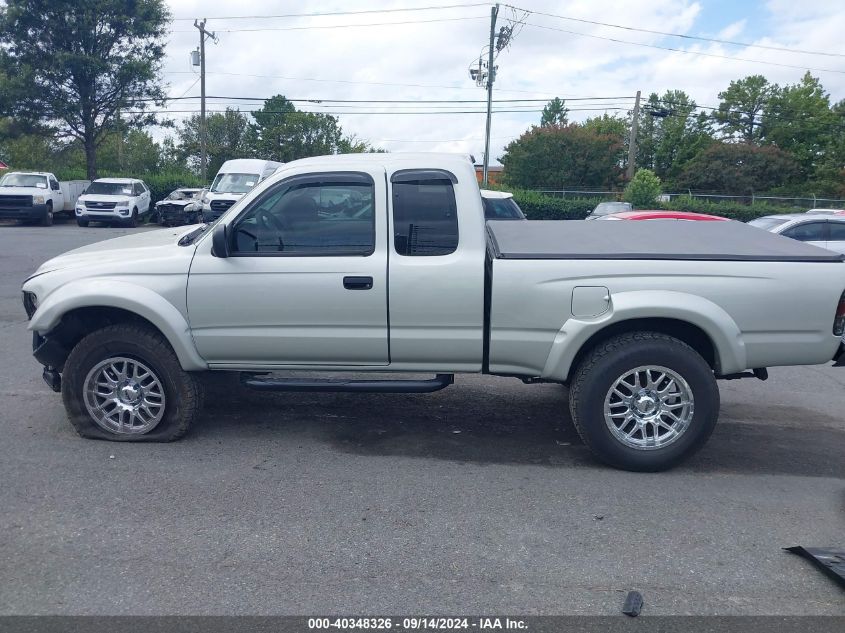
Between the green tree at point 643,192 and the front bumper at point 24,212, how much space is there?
73.3ft

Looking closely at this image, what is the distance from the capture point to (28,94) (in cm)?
3366

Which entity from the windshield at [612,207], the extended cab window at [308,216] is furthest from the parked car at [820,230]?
the extended cab window at [308,216]

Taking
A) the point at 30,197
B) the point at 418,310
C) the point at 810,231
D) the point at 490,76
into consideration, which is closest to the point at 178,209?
the point at 30,197

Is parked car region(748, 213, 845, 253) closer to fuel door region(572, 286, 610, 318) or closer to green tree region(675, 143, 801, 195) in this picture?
fuel door region(572, 286, 610, 318)

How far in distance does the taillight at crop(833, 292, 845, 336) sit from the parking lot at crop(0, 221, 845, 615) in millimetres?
1000

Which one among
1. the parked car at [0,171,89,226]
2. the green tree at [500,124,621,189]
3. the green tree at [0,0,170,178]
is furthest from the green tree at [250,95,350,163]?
the parked car at [0,171,89,226]

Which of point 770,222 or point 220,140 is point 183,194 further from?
point 220,140

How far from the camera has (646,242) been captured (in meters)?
5.83

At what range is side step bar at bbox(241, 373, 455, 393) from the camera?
17.8 ft

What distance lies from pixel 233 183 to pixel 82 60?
12.6m

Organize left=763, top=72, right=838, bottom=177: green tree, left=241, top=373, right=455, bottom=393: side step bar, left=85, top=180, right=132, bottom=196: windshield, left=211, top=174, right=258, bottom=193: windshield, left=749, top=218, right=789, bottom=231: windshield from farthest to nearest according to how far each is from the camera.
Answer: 1. left=763, top=72, right=838, bottom=177: green tree
2. left=85, top=180, right=132, bottom=196: windshield
3. left=211, top=174, right=258, bottom=193: windshield
4. left=749, top=218, right=789, bottom=231: windshield
5. left=241, top=373, right=455, bottom=393: side step bar

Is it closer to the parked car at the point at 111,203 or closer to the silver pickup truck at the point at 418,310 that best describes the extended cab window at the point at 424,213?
the silver pickup truck at the point at 418,310

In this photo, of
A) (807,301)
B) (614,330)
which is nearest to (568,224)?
(614,330)

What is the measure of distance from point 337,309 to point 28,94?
3404 centimetres
